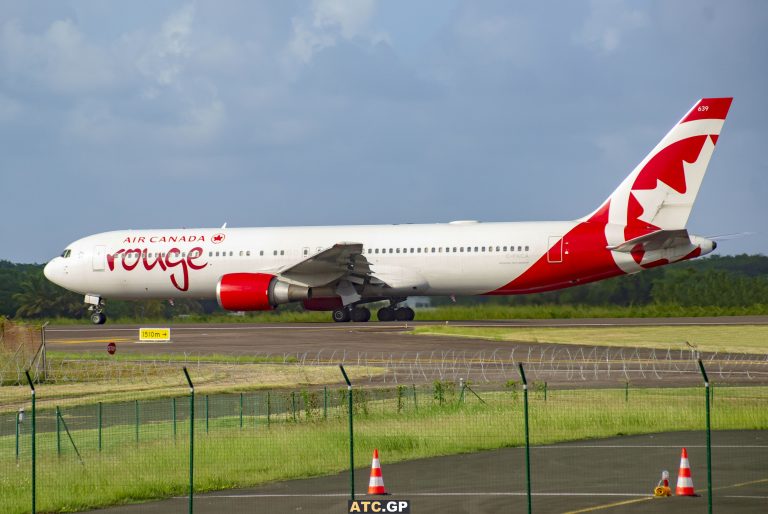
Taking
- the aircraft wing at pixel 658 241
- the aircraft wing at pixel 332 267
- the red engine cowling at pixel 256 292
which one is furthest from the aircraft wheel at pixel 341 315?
the aircraft wing at pixel 658 241

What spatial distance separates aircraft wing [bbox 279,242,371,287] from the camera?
47094 mm

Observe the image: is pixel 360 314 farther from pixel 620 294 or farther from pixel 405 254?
pixel 620 294

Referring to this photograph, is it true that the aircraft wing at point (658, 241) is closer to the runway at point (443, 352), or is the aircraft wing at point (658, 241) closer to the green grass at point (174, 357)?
the runway at point (443, 352)

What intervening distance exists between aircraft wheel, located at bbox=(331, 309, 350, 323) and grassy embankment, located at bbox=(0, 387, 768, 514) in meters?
24.2

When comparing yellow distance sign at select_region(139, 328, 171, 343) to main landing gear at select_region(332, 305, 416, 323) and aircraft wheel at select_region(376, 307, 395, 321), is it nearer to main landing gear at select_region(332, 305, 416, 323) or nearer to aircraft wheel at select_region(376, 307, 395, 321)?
main landing gear at select_region(332, 305, 416, 323)

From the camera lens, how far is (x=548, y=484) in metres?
16.4

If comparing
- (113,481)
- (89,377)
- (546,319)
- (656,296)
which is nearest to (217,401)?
(89,377)

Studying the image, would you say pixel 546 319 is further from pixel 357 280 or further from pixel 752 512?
pixel 752 512

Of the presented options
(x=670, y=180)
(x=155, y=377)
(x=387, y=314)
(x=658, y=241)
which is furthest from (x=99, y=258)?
(x=670, y=180)

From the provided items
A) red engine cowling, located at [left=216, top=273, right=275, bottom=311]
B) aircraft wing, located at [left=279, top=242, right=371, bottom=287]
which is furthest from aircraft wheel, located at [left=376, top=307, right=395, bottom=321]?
red engine cowling, located at [left=216, top=273, right=275, bottom=311]

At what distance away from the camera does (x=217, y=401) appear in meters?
27.1

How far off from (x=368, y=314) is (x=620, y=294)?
11.7 metres

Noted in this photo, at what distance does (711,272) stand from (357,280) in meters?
19.1

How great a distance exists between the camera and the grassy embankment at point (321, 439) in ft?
56.1
